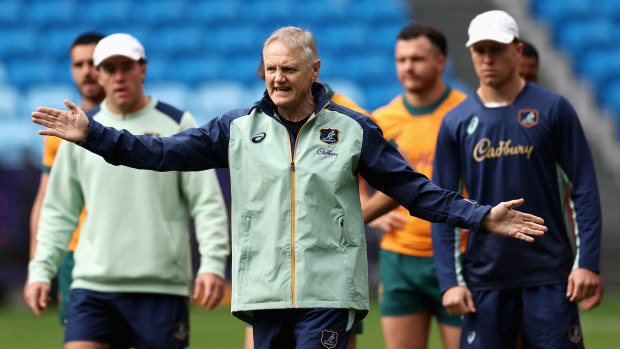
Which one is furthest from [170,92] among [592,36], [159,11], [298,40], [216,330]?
[298,40]

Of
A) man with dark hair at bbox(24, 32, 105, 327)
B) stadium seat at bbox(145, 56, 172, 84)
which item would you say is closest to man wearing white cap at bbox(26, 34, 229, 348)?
man with dark hair at bbox(24, 32, 105, 327)

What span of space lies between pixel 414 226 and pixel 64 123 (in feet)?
8.90

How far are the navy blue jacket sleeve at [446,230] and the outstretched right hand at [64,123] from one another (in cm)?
200

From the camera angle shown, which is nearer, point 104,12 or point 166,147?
point 166,147

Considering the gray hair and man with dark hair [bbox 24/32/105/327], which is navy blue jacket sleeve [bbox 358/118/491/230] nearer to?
the gray hair

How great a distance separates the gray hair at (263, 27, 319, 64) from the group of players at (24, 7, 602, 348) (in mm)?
1285

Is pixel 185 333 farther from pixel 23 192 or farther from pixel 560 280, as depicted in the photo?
pixel 23 192

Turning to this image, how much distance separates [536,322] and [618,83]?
1293 centimetres

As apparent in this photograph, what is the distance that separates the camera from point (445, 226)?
534 cm

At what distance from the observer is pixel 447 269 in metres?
5.27

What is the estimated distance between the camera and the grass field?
1002 cm

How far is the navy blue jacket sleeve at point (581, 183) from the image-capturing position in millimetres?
5049

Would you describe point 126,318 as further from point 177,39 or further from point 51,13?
point 51,13

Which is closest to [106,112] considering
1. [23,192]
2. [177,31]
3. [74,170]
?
[74,170]
